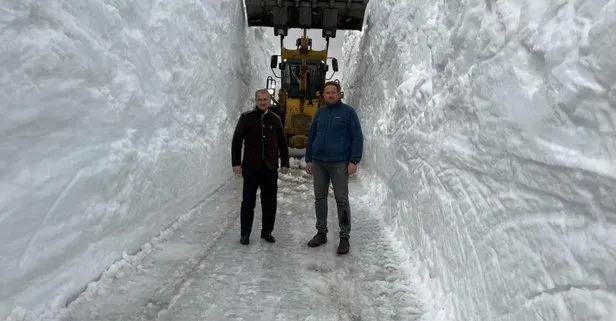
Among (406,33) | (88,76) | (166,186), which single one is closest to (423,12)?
(406,33)

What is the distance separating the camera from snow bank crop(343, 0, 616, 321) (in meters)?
1.78

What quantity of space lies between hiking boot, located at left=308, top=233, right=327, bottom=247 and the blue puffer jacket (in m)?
0.91

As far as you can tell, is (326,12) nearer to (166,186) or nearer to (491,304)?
(166,186)

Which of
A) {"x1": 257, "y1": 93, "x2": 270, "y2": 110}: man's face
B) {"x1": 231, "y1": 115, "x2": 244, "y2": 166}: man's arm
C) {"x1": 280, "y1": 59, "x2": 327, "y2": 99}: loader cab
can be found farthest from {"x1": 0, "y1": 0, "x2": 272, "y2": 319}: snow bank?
{"x1": 280, "y1": 59, "x2": 327, "y2": 99}: loader cab

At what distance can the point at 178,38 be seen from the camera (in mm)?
6602

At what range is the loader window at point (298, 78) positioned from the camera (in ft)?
45.2

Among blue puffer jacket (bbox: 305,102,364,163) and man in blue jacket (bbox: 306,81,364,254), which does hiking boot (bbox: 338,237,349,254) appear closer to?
man in blue jacket (bbox: 306,81,364,254)

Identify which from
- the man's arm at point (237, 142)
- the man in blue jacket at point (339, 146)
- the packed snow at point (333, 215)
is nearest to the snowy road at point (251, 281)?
the packed snow at point (333, 215)

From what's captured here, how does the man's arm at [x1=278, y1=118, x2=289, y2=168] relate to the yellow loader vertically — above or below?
below

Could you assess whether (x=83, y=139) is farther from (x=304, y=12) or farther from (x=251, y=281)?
(x=304, y=12)

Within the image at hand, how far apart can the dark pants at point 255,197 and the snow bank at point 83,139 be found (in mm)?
1042

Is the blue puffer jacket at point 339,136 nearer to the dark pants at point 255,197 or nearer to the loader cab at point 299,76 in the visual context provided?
the dark pants at point 255,197

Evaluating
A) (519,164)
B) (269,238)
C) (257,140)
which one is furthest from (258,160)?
(519,164)

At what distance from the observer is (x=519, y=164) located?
2465 mm
